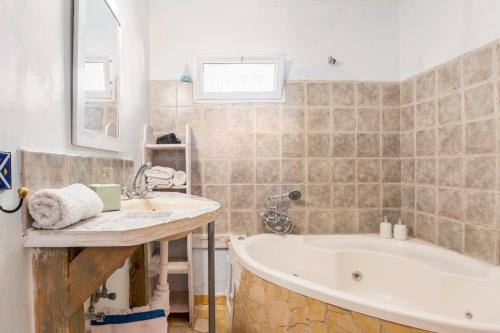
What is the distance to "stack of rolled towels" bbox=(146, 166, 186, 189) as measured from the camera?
6.86 ft

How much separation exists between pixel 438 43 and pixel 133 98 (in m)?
2.13

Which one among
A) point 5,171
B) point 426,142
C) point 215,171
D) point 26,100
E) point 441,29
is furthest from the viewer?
→ point 215,171

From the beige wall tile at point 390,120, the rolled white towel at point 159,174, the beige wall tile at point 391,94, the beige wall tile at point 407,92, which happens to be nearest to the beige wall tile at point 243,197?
the rolled white towel at point 159,174

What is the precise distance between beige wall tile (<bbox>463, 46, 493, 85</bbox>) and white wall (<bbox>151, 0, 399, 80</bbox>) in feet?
2.22

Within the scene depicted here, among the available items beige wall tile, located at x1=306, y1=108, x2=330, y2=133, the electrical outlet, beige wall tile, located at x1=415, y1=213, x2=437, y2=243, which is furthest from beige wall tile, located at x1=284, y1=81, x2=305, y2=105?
the electrical outlet

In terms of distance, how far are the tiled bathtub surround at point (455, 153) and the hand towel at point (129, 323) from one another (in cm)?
178

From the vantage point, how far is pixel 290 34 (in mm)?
2359

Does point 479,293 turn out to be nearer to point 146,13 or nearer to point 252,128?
point 252,128

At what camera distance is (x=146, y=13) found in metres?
2.25

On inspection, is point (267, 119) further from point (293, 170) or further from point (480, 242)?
point (480, 242)

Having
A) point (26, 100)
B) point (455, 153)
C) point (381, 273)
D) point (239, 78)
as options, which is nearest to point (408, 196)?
point (455, 153)

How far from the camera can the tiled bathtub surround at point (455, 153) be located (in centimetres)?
159

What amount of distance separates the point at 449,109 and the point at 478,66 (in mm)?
296

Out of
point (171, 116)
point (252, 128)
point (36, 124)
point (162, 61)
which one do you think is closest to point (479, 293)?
point (252, 128)
